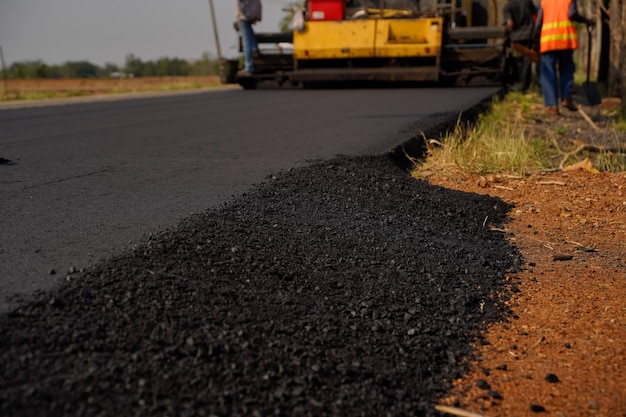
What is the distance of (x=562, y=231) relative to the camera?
3961 millimetres

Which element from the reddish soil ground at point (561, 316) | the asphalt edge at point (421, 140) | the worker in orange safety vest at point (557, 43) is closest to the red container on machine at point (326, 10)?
the worker in orange safety vest at point (557, 43)

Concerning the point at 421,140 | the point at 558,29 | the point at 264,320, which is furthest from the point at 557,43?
the point at 264,320

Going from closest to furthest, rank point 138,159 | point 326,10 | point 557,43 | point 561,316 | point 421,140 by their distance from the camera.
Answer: point 561,316 → point 138,159 → point 421,140 → point 557,43 → point 326,10

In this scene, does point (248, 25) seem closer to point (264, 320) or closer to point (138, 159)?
point (138, 159)

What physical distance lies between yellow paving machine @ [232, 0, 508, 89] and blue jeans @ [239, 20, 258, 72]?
0.15 m

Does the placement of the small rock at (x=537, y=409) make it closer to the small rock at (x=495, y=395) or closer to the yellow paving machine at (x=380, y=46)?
the small rock at (x=495, y=395)

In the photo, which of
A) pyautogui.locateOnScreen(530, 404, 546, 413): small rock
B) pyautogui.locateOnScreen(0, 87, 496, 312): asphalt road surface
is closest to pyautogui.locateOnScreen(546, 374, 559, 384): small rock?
pyautogui.locateOnScreen(530, 404, 546, 413): small rock

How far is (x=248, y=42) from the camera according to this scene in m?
15.3

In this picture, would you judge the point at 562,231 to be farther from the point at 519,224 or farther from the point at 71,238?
the point at 71,238

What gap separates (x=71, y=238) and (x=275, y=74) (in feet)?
42.2

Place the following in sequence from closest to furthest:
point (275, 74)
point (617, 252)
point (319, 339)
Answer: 1. point (319, 339)
2. point (617, 252)
3. point (275, 74)

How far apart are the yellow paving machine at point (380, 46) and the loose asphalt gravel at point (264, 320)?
10.5m

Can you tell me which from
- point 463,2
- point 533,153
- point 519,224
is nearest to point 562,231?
point 519,224

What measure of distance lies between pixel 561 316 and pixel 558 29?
Answer: 7273 millimetres
